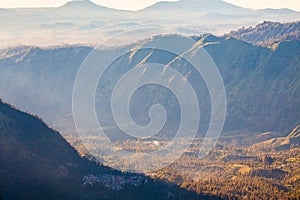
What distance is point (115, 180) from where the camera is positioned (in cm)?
11719

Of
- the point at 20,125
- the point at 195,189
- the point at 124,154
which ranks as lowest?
the point at 124,154

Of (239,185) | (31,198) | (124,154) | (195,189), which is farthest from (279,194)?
(124,154)

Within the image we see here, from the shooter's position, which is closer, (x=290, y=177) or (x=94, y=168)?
(x=94, y=168)

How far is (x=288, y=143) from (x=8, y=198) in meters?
118

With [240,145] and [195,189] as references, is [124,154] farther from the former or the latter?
[195,189]

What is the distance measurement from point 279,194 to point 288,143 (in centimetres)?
6974

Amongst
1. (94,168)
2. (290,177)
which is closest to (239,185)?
(290,177)

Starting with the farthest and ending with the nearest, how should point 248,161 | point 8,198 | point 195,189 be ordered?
point 248,161
point 195,189
point 8,198

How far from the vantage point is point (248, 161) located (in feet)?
544

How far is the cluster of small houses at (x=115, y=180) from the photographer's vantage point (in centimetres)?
11388

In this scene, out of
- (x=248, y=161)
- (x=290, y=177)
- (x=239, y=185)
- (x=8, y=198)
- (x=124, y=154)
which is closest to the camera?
(x=8, y=198)

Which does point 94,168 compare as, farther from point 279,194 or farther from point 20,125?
point 279,194

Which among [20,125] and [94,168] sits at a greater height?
[20,125]

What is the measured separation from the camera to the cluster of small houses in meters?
114
